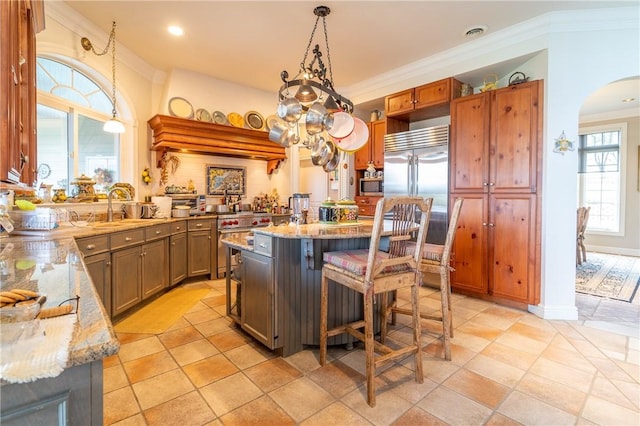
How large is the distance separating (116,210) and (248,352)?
8.23 ft

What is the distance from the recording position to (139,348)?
2.40 metres

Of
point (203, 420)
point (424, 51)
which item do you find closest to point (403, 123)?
point (424, 51)

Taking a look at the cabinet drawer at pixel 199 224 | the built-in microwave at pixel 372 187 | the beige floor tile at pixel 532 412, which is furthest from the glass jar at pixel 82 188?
the beige floor tile at pixel 532 412

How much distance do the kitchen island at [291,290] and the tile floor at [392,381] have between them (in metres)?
0.16

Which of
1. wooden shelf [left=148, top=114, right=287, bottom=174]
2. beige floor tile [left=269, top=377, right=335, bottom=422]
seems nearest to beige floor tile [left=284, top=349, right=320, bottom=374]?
beige floor tile [left=269, top=377, right=335, bottom=422]

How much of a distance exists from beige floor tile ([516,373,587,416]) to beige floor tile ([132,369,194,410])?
2.10 meters

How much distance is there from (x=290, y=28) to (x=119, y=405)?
347 centimetres

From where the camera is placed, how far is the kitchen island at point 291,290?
2.24 meters

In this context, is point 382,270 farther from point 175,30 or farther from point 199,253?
point 175,30

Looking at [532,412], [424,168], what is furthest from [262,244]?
[424,168]

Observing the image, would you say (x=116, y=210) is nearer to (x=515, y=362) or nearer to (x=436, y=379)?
(x=436, y=379)

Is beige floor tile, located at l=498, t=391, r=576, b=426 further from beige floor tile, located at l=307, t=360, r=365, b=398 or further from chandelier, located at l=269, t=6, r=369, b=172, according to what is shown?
chandelier, located at l=269, t=6, r=369, b=172

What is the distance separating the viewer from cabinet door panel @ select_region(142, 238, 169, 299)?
3242mm

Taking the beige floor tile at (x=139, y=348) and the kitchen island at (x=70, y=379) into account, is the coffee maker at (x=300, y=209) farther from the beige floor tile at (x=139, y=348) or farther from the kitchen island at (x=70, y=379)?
the kitchen island at (x=70, y=379)
